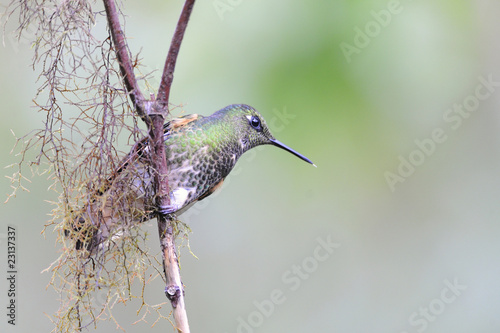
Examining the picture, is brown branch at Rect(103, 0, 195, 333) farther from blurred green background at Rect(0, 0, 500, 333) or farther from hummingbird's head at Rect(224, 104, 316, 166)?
blurred green background at Rect(0, 0, 500, 333)

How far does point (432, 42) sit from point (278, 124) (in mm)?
1286

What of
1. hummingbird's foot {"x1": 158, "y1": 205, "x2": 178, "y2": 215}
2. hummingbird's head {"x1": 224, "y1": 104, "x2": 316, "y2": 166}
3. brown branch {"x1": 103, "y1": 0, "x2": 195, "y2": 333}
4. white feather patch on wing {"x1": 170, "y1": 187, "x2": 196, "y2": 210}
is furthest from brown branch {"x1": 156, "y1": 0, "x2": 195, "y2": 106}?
hummingbird's head {"x1": 224, "y1": 104, "x2": 316, "y2": 166}

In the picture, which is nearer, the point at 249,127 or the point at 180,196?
the point at 180,196

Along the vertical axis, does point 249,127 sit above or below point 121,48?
below

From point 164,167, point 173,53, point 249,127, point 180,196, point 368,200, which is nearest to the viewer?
point 173,53

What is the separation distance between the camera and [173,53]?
5.20 ft

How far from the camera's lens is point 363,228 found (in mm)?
4156

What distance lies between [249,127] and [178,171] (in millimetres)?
420

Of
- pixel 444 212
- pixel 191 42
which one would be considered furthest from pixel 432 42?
pixel 191 42

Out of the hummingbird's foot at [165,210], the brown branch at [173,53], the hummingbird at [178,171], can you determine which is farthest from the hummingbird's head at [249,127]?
the brown branch at [173,53]

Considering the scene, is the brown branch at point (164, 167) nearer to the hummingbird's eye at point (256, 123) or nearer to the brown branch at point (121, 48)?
the brown branch at point (121, 48)

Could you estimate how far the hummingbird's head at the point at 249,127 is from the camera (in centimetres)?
241

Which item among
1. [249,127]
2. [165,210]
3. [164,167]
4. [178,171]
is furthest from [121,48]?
[249,127]

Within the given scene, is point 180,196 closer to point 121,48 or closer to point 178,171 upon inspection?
point 178,171
